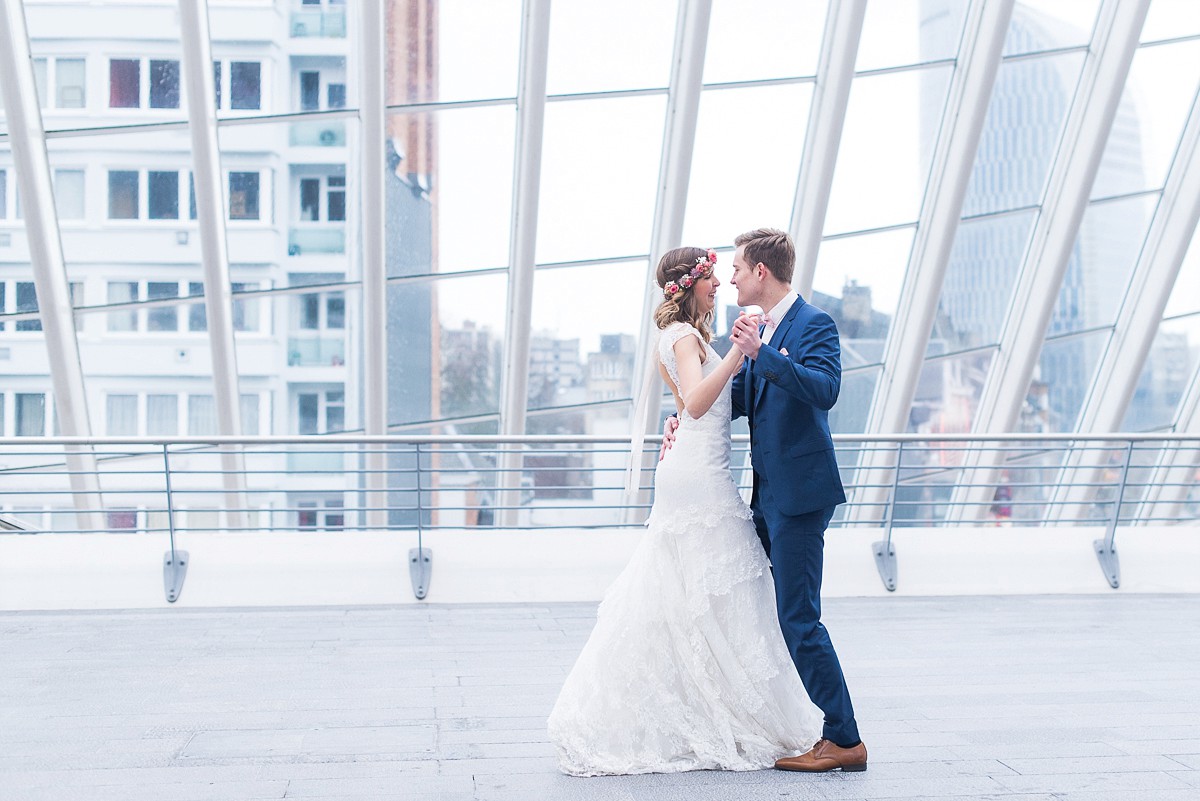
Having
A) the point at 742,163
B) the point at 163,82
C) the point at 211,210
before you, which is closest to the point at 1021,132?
the point at 742,163

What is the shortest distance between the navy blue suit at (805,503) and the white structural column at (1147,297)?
253 inches

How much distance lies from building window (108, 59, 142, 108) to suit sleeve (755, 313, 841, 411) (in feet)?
19.2

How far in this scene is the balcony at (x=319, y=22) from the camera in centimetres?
762

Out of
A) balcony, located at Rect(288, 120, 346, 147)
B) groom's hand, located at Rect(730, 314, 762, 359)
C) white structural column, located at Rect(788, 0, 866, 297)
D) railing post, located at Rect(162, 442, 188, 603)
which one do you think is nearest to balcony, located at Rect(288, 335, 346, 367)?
balcony, located at Rect(288, 120, 346, 147)

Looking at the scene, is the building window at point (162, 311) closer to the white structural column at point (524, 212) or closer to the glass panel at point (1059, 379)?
the white structural column at point (524, 212)

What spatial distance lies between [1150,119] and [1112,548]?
14.4ft

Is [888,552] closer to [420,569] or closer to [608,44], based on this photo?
[420,569]

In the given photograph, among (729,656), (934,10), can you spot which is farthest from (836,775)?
(934,10)

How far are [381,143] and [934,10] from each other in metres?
3.91

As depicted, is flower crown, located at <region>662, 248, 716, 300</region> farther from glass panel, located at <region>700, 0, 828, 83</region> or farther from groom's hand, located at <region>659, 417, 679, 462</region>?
glass panel, located at <region>700, 0, 828, 83</region>

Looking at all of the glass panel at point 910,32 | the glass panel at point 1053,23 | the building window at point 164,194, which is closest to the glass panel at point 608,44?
the glass panel at point 910,32

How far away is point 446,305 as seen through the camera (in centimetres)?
853

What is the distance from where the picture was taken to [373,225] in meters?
7.72

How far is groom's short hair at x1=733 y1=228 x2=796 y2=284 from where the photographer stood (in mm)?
3293
